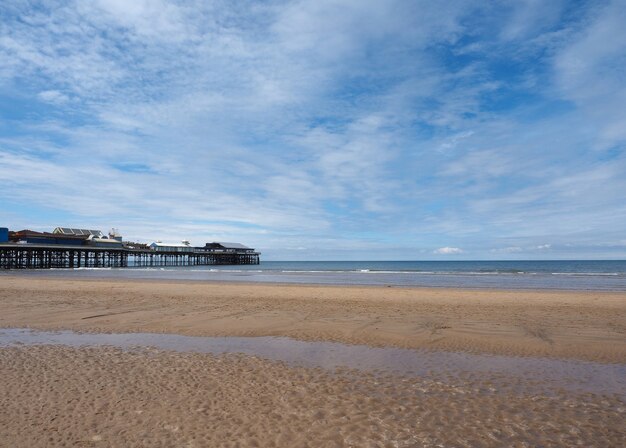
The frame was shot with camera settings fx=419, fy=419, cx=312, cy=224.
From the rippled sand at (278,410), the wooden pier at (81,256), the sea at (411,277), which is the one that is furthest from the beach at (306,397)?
the wooden pier at (81,256)

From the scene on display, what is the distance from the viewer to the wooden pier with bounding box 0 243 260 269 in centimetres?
7388

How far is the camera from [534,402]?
5434 millimetres

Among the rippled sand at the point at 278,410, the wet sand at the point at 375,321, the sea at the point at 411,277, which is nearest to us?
the rippled sand at the point at 278,410

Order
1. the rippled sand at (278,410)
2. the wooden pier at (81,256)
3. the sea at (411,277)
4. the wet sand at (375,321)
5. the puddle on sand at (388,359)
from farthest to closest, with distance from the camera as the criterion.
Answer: the wooden pier at (81,256)
the sea at (411,277)
the wet sand at (375,321)
the puddle on sand at (388,359)
the rippled sand at (278,410)

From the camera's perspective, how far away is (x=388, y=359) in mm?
7797

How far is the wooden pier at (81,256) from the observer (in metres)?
73.9

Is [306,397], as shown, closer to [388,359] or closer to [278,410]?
[278,410]

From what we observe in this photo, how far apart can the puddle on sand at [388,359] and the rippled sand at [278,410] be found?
1.46ft

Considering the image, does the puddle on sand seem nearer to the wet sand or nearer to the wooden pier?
the wet sand

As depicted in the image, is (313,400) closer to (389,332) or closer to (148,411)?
(148,411)

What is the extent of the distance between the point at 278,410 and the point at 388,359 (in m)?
3.29

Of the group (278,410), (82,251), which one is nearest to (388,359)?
(278,410)

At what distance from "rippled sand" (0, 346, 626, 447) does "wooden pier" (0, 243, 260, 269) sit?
3027 inches

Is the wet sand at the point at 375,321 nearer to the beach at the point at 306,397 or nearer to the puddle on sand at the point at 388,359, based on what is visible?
the beach at the point at 306,397
